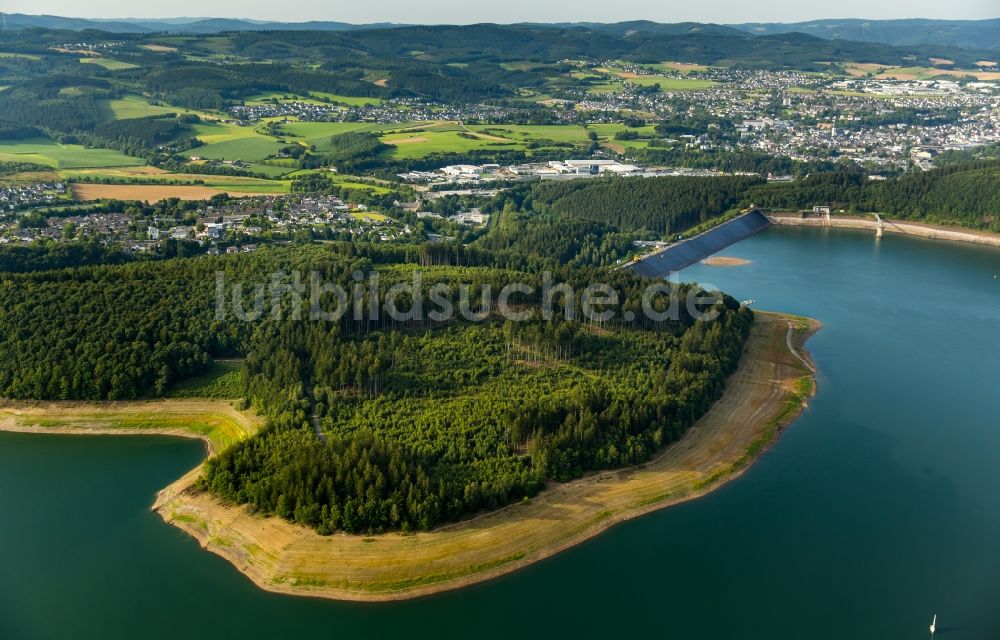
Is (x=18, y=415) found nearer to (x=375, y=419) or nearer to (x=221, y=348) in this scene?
(x=221, y=348)

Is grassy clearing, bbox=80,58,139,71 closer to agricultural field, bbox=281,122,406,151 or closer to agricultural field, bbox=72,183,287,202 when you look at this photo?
agricultural field, bbox=281,122,406,151

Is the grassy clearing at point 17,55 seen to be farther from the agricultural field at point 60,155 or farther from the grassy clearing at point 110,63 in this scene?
the agricultural field at point 60,155

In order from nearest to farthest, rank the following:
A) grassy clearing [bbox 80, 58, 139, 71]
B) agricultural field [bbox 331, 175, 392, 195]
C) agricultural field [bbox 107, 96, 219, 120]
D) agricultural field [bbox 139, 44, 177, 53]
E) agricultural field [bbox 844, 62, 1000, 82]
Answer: agricultural field [bbox 331, 175, 392, 195], agricultural field [bbox 107, 96, 219, 120], grassy clearing [bbox 80, 58, 139, 71], agricultural field [bbox 139, 44, 177, 53], agricultural field [bbox 844, 62, 1000, 82]

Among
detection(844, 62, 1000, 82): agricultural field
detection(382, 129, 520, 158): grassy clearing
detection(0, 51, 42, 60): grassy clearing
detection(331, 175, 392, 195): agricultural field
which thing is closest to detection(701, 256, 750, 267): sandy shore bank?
detection(331, 175, 392, 195): agricultural field

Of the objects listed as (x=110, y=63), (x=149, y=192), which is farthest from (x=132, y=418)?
(x=110, y=63)

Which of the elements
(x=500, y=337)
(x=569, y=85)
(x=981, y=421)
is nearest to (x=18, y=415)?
(x=500, y=337)

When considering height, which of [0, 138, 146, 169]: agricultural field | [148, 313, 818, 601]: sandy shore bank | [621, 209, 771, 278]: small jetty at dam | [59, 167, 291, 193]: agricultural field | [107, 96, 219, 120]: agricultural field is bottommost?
[148, 313, 818, 601]: sandy shore bank

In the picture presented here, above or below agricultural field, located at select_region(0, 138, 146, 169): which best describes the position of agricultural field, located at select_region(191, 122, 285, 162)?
above
